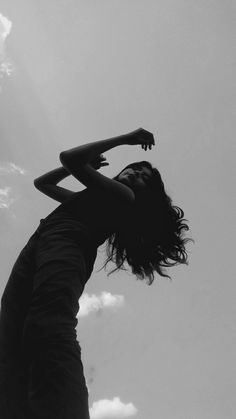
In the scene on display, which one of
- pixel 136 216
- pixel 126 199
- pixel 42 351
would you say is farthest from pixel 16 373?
pixel 136 216

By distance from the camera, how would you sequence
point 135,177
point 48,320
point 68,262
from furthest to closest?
point 135,177 → point 68,262 → point 48,320

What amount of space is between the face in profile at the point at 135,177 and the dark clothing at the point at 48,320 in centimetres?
63

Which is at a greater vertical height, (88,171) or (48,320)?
(88,171)

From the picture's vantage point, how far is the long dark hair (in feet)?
12.3

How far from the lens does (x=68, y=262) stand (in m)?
2.66

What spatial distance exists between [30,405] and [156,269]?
6.90 ft

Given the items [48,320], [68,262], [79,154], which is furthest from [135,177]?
[48,320]

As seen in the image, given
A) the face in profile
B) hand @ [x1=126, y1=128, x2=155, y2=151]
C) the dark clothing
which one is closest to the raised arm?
the dark clothing

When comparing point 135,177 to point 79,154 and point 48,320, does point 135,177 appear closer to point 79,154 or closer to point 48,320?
point 79,154

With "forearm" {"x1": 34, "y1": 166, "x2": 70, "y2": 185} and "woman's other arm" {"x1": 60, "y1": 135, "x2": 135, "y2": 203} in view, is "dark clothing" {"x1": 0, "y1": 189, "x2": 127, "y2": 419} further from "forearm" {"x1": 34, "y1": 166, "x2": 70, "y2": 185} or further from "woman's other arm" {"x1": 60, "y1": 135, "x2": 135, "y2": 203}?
"forearm" {"x1": 34, "y1": 166, "x2": 70, "y2": 185}

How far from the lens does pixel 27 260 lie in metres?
2.91

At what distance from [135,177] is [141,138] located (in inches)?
17.4

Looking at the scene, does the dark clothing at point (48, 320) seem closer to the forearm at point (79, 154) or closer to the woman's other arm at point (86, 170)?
the woman's other arm at point (86, 170)

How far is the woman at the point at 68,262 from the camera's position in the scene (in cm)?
221
